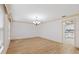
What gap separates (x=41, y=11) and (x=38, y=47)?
0.39m

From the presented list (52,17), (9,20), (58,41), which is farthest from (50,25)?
(9,20)

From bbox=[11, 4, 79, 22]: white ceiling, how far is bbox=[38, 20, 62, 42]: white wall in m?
0.07

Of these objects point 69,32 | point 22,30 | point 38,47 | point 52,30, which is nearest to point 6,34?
point 22,30

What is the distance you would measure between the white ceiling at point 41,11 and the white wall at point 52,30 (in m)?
0.07

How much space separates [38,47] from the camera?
39.5 inches

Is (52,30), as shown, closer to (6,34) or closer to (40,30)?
(40,30)

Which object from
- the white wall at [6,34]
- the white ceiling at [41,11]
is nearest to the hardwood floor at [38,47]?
the white wall at [6,34]

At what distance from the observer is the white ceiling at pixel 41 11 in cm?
95

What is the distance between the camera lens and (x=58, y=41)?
104cm

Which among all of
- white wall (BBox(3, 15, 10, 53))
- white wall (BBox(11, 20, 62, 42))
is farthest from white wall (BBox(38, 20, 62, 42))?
white wall (BBox(3, 15, 10, 53))

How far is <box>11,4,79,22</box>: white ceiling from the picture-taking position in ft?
3.12

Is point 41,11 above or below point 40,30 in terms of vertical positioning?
above

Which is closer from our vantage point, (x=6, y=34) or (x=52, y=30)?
(x=6, y=34)
